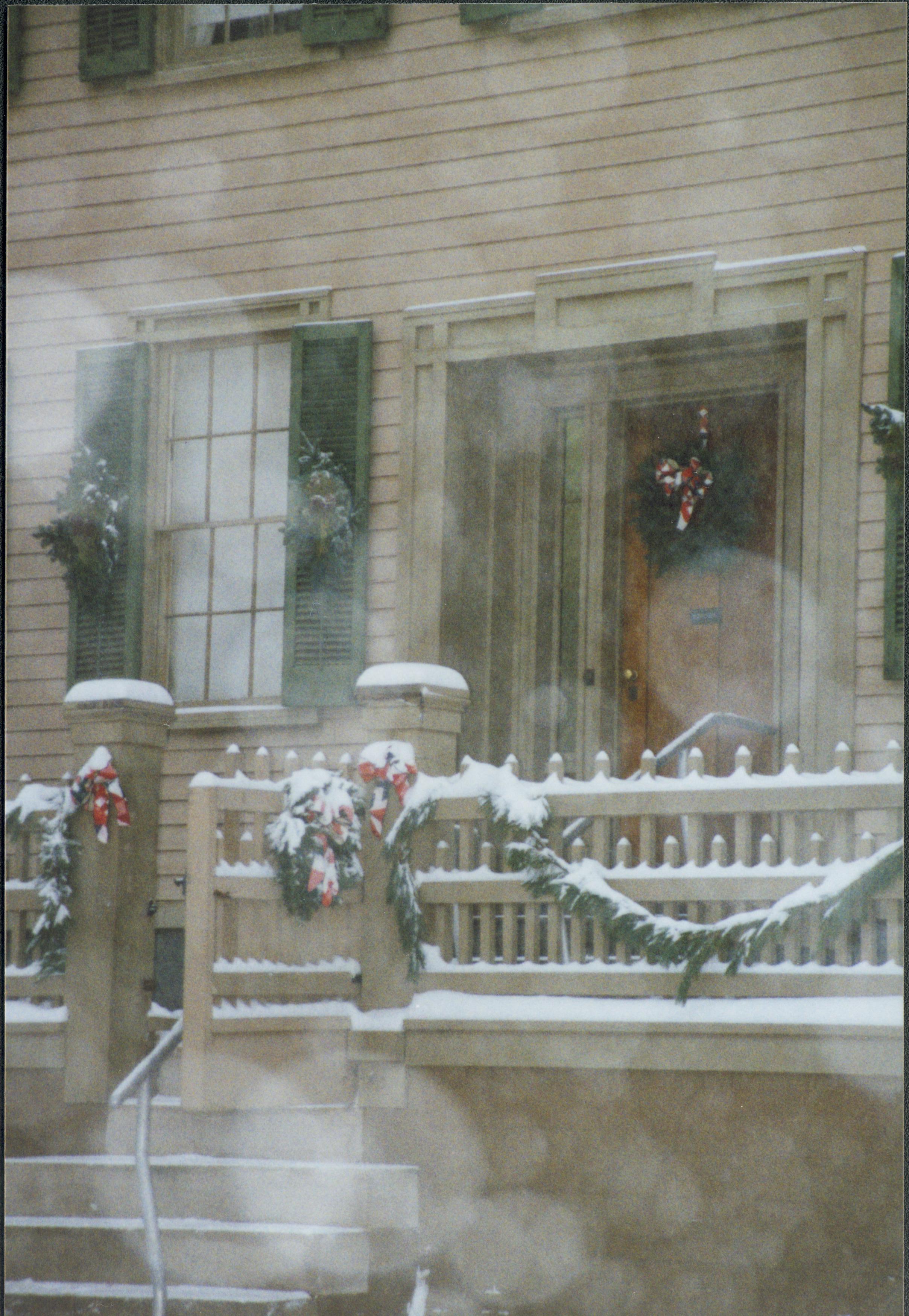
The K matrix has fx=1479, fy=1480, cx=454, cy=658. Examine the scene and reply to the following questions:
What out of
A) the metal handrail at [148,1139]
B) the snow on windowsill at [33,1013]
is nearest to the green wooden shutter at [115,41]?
the snow on windowsill at [33,1013]

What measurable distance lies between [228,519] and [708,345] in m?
2.42

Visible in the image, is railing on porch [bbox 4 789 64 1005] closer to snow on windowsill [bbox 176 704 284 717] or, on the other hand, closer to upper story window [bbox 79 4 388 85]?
snow on windowsill [bbox 176 704 284 717]

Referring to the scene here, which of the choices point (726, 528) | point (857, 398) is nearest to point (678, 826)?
point (726, 528)

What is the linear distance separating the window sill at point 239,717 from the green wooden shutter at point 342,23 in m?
3.15

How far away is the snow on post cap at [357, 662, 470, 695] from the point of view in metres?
5.13

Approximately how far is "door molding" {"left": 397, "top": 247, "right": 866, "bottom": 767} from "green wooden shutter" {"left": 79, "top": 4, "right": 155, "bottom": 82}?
1.95 meters

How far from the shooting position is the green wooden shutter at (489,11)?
6691 mm

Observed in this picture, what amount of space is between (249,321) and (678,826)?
10.4ft

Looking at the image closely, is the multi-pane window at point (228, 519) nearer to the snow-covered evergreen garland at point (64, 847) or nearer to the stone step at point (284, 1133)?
the snow-covered evergreen garland at point (64, 847)

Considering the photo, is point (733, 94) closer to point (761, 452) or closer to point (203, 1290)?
point (761, 452)

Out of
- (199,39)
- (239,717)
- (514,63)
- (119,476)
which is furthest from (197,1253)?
(199,39)

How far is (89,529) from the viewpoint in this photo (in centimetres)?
715

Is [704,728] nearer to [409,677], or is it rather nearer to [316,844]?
[409,677]

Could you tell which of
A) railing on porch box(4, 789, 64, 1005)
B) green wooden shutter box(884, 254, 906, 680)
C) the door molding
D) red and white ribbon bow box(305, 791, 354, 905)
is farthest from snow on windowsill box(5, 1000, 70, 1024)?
green wooden shutter box(884, 254, 906, 680)
